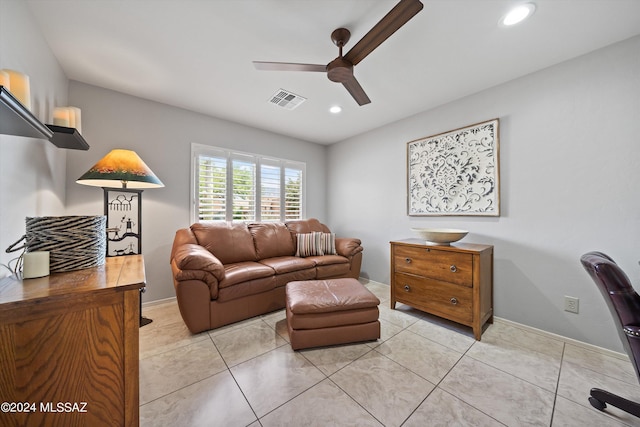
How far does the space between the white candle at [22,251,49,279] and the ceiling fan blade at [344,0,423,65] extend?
2071 mm

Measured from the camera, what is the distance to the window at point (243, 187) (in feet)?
9.89

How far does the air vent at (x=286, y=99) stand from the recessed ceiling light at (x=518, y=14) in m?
1.84

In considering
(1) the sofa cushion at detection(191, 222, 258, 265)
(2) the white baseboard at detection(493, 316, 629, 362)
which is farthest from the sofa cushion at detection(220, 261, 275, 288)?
(2) the white baseboard at detection(493, 316, 629, 362)

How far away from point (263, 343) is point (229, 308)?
20.8 inches

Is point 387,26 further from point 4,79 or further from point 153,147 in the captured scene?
point 153,147

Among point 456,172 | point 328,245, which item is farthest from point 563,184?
point 328,245

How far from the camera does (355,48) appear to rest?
4.91 ft

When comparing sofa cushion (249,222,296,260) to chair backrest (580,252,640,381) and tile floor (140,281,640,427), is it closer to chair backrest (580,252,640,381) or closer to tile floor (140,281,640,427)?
tile floor (140,281,640,427)

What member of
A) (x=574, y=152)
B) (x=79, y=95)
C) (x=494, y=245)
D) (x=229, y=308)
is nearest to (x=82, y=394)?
(x=229, y=308)

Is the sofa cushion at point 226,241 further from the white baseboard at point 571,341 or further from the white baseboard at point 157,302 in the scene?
the white baseboard at point 571,341

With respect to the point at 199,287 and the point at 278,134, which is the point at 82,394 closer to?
the point at 199,287

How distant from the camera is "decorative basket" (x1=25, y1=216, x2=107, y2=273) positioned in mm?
1032

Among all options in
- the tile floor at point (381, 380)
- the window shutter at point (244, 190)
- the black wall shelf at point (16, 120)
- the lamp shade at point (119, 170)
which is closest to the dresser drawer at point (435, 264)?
the tile floor at point (381, 380)

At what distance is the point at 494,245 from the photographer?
233 cm
